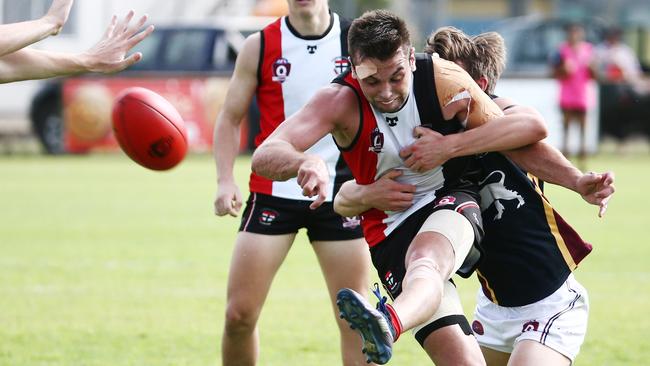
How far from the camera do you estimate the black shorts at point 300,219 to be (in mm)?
6000

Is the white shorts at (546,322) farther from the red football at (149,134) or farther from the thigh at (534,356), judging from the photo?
the red football at (149,134)

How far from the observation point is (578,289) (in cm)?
496

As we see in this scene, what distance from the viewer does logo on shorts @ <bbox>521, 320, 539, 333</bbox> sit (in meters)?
4.83

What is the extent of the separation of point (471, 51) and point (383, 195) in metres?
0.86

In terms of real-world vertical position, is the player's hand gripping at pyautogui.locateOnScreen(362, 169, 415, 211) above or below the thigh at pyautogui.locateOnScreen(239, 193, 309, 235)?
above

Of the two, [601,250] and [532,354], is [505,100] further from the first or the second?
[601,250]

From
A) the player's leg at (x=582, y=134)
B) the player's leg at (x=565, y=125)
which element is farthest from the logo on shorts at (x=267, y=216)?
the player's leg at (x=565, y=125)

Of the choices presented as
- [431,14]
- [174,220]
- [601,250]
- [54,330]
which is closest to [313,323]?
[54,330]

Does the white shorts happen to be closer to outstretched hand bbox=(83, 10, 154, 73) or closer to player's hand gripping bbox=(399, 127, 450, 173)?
player's hand gripping bbox=(399, 127, 450, 173)

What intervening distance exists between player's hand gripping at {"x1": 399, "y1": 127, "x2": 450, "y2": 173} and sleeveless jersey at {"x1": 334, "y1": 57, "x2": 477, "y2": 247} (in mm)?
67

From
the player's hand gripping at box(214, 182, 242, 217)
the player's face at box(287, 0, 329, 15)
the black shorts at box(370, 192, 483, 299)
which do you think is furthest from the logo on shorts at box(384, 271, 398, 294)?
the player's face at box(287, 0, 329, 15)

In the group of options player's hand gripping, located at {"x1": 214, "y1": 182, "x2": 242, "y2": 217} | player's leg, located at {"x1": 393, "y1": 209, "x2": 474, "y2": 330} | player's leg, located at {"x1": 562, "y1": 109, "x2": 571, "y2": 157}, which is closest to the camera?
player's leg, located at {"x1": 393, "y1": 209, "x2": 474, "y2": 330}

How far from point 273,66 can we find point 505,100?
1497mm

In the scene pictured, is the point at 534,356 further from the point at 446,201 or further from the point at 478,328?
the point at 446,201
